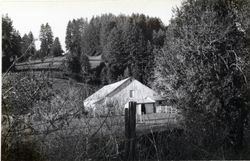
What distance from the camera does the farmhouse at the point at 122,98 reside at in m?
4.11

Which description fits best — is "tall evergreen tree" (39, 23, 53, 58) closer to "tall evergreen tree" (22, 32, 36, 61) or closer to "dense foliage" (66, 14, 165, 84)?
"tall evergreen tree" (22, 32, 36, 61)

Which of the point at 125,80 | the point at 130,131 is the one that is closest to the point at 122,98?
the point at 125,80

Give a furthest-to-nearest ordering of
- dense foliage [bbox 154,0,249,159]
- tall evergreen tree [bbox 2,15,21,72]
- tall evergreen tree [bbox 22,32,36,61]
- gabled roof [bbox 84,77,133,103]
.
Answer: dense foliage [bbox 154,0,249,159]
gabled roof [bbox 84,77,133,103]
tall evergreen tree [bbox 22,32,36,61]
tall evergreen tree [bbox 2,15,21,72]

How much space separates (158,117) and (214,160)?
0.91m

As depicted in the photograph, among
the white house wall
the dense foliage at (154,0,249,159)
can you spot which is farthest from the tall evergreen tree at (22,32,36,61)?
the dense foliage at (154,0,249,159)

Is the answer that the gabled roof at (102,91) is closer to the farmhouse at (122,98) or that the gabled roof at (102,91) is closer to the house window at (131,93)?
the farmhouse at (122,98)

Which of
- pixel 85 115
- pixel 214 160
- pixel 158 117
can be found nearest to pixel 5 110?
pixel 85 115

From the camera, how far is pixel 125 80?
13.4ft

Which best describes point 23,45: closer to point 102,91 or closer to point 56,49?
point 56,49

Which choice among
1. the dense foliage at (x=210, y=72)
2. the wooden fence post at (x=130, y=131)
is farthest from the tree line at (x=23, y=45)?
the dense foliage at (x=210, y=72)

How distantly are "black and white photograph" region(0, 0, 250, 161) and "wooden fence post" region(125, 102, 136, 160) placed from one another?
0.04 ft

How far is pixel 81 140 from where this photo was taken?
13.2 ft

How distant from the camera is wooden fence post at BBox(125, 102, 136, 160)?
13.7ft

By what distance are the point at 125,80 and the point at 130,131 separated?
646 mm
